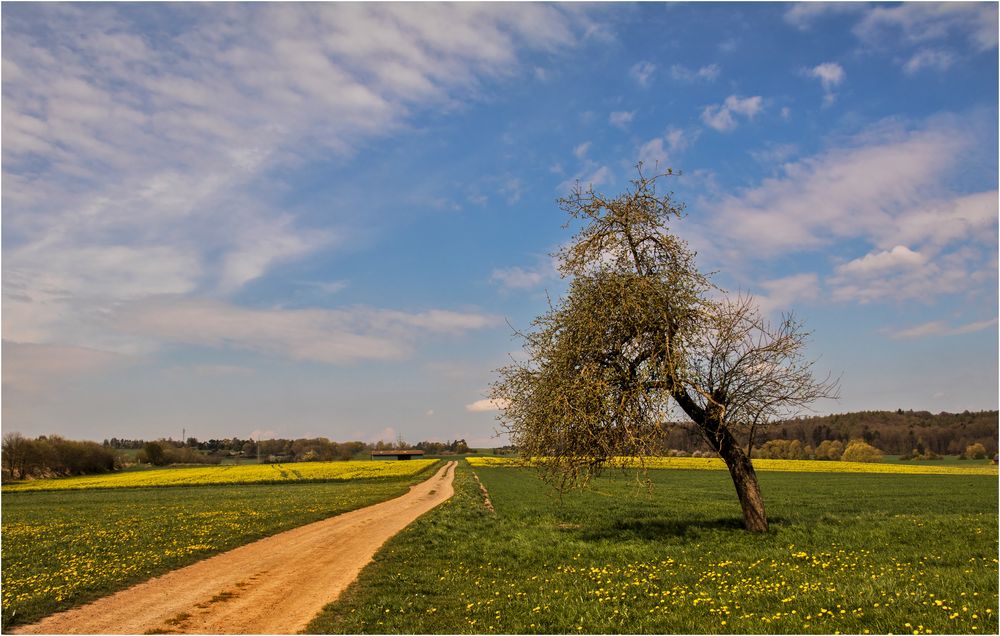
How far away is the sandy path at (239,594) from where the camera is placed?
474 inches

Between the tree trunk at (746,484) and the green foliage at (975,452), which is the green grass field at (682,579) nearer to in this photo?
the tree trunk at (746,484)

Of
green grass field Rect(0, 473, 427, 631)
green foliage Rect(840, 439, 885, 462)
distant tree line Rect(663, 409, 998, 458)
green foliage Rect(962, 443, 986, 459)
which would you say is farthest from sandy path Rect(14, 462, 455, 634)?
green foliage Rect(962, 443, 986, 459)

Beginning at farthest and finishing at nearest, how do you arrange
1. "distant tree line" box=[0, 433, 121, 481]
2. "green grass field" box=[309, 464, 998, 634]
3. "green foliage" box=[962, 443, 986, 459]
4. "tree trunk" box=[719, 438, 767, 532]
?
"green foliage" box=[962, 443, 986, 459]
"distant tree line" box=[0, 433, 121, 481]
"tree trunk" box=[719, 438, 767, 532]
"green grass field" box=[309, 464, 998, 634]

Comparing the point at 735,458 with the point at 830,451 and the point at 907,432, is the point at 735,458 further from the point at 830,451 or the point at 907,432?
the point at 907,432

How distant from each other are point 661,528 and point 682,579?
857 centimetres

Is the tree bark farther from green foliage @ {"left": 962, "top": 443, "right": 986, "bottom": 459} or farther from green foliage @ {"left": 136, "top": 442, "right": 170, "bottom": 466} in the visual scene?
green foliage @ {"left": 136, "top": 442, "right": 170, "bottom": 466}

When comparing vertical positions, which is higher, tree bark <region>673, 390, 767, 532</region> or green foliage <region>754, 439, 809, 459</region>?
tree bark <region>673, 390, 767, 532</region>

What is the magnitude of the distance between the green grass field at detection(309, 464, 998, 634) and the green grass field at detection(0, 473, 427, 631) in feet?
22.6

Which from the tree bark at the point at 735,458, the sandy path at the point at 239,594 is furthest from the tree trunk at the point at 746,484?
the sandy path at the point at 239,594

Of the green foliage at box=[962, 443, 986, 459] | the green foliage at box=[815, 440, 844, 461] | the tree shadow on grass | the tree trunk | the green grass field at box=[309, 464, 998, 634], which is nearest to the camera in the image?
the green grass field at box=[309, 464, 998, 634]

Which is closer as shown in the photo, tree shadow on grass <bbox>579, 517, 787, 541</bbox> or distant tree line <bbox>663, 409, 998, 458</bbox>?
tree shadow on grass <bbox>579, 517, 787, 541</bbox>

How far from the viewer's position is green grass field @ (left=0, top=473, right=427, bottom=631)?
15211 mm

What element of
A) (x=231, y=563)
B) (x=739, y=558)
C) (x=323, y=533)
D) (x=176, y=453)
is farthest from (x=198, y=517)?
(x=176, y=453)

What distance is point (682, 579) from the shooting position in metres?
12.9
